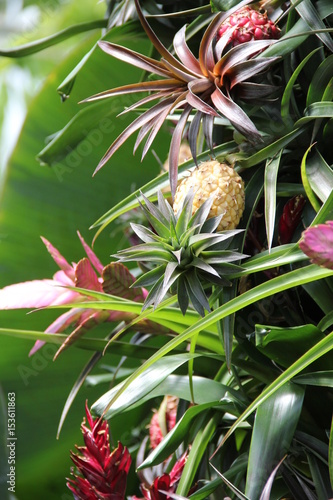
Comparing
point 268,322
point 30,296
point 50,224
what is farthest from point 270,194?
point 50,224

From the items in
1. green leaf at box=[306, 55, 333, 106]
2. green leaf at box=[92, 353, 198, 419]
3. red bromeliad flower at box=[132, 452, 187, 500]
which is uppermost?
green leaf at box=[306, 55, 333, 106]

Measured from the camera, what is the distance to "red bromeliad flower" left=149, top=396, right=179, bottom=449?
0.65m

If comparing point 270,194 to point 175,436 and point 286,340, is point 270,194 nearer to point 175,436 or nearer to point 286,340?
point 286,340

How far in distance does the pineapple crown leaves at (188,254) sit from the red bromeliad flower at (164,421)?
0.28 meters

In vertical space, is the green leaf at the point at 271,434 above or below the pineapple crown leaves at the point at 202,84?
below

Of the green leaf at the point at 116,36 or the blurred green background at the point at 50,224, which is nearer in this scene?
the green leaf at the point at 116,36

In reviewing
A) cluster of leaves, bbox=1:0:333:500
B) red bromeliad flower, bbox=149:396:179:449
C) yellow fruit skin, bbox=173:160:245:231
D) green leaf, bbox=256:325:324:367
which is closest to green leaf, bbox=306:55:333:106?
cluster of leaves, bbox=1:0:333:500

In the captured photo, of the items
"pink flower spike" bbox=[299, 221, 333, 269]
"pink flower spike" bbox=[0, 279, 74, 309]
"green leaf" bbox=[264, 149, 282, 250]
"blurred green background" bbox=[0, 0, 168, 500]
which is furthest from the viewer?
"blurred green background" bbox=[0, 0, 168, 500]

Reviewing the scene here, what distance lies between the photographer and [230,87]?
0.45m

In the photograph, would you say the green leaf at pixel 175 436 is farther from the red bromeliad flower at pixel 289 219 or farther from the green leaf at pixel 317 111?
the green leaf at pixel 317 111

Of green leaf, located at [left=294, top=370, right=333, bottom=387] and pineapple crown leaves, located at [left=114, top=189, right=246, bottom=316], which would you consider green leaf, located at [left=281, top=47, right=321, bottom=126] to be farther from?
green leaf, located at [left=294, top=370, right=333, bottom=387]

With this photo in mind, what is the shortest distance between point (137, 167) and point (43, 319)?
1.00 feet

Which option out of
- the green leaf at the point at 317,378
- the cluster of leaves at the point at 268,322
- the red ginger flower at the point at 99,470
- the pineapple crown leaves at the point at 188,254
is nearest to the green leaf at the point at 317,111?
the cluster of leaves at the point at 268,322

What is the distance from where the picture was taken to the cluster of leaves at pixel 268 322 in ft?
1.41
